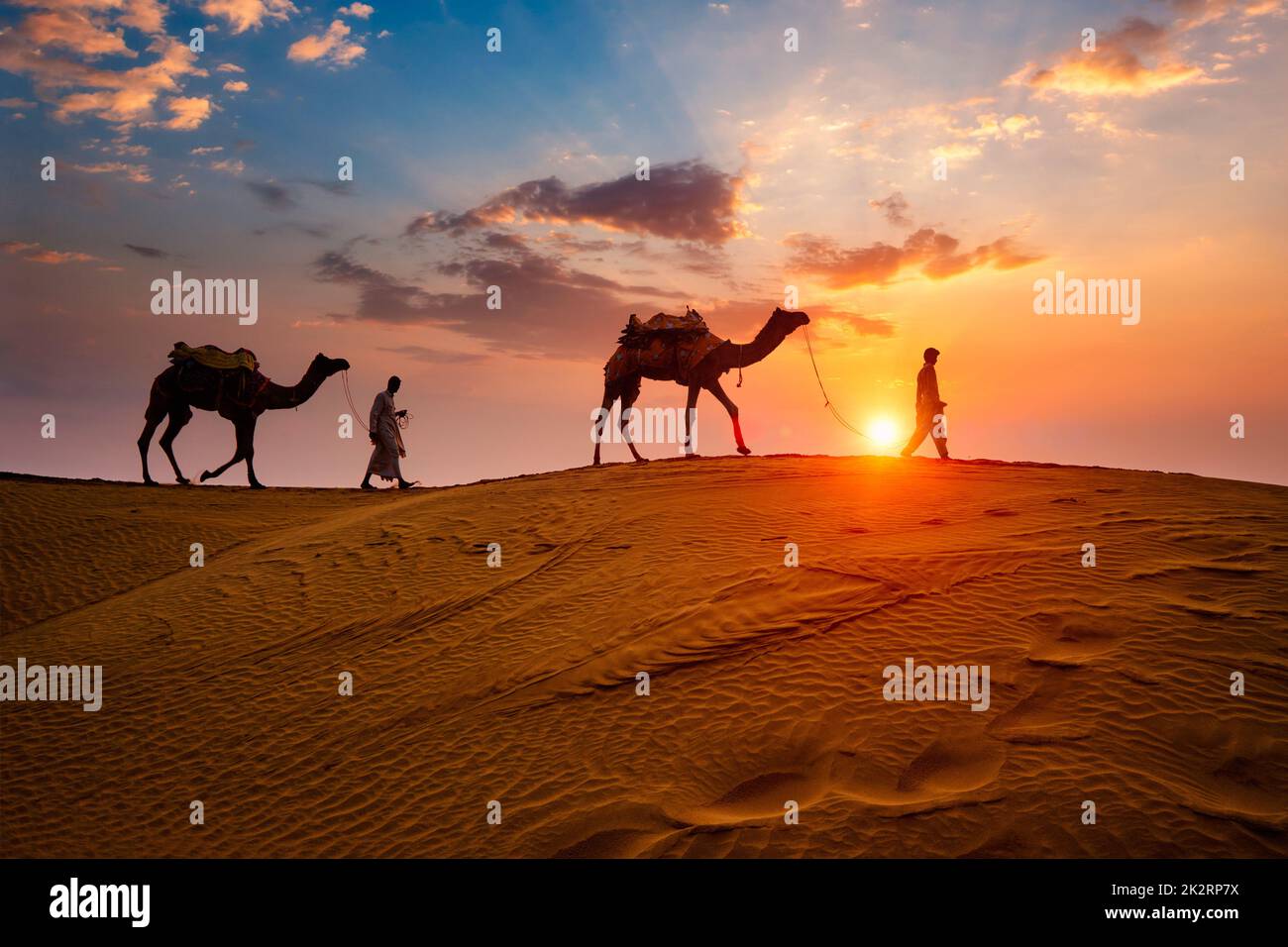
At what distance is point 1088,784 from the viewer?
5113 mm

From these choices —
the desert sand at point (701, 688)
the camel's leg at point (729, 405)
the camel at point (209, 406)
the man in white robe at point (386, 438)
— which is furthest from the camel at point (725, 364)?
the camel at point (209, 406)

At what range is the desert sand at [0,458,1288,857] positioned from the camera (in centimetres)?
518

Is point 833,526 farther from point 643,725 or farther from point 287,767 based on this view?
point 287,767

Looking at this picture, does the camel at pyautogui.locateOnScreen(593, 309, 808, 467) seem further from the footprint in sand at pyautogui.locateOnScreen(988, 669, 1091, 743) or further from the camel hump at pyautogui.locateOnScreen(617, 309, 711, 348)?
the footprint in sand at pyautogui.locateOnScreen(988, 669, 1091, 743)

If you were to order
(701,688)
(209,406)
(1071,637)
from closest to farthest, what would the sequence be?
(701,688) < (1071,637) < (209,406)

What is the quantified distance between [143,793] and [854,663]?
553cm

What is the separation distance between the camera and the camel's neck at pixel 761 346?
18500 mm

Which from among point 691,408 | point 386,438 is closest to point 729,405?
point 691,408

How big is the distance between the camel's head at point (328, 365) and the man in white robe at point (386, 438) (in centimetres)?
369

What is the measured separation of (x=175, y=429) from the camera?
20547 millimetres

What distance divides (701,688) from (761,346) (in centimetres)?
1291

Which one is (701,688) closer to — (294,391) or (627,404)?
(627,404)
